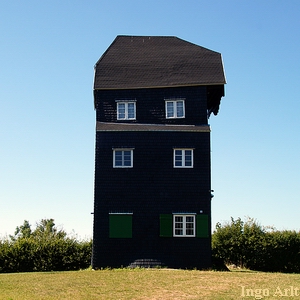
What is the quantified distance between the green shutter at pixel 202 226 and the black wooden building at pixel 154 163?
5 cm

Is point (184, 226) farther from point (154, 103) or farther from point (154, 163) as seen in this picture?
point (154, 103)

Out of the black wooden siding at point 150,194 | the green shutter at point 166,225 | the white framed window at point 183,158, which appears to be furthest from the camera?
the white framed window at point 183,158

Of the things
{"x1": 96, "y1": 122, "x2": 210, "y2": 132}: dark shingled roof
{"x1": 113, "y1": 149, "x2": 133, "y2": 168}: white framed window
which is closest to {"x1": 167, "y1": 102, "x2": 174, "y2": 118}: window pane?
{"x1": 96, "y1": 122, "x2": 210, "y2": 132}: dark shingled roof

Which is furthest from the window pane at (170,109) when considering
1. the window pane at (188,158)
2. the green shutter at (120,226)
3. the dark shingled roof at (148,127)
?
the green shutter at (120,226)

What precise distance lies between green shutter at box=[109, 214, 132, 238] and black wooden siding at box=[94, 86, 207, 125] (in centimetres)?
555

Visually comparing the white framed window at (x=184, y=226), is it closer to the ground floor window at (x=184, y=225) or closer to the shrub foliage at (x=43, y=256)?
the ground floor window at (x=184, y=225)

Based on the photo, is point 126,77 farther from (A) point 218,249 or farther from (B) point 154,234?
(A) point 218,249

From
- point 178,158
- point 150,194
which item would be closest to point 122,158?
point 150,194

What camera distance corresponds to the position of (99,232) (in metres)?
28.8

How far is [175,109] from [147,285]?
12093mm

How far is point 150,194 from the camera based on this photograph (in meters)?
29.1

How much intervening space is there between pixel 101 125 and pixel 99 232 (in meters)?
6.02

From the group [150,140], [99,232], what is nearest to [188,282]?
[99,232]

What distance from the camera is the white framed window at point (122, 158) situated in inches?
1157
